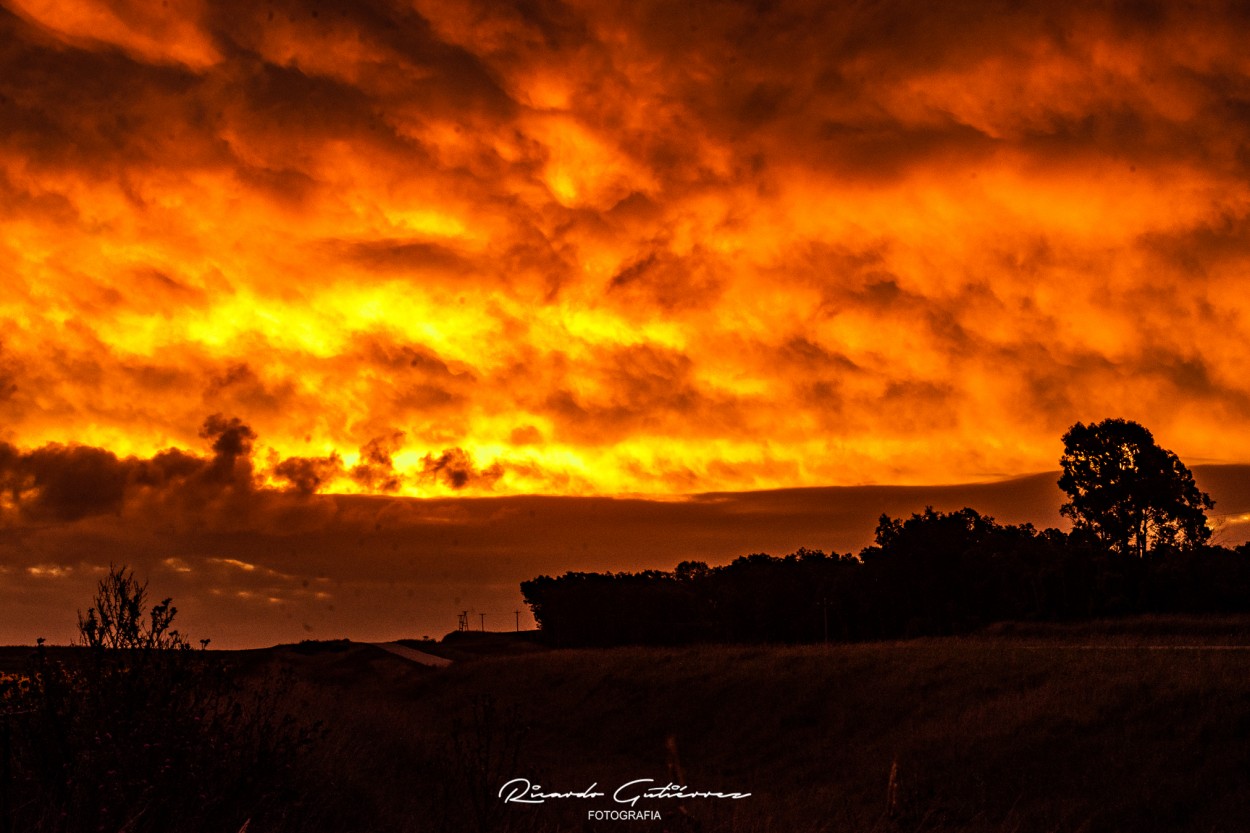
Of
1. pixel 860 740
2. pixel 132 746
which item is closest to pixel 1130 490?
pixel 860 740

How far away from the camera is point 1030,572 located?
3219 inches

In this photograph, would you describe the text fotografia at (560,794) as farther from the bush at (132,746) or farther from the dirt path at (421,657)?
the dirt path at (421,657)

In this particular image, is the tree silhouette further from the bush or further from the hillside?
the bush

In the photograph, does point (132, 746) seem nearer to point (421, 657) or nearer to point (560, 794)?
point (560, 794)

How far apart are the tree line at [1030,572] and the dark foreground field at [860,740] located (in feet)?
58.3

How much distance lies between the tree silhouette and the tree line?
3.2 inches

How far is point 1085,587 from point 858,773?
51258mm

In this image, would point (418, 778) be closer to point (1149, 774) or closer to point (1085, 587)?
point (1149, 774)

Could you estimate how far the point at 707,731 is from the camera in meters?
46.3

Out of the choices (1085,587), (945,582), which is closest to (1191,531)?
(1085,587)

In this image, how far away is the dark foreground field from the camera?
20109 mm

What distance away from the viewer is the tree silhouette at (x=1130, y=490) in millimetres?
86250

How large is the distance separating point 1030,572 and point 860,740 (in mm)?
48470

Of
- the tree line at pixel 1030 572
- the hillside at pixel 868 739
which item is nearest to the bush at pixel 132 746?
the hillside at pixel 868 739
